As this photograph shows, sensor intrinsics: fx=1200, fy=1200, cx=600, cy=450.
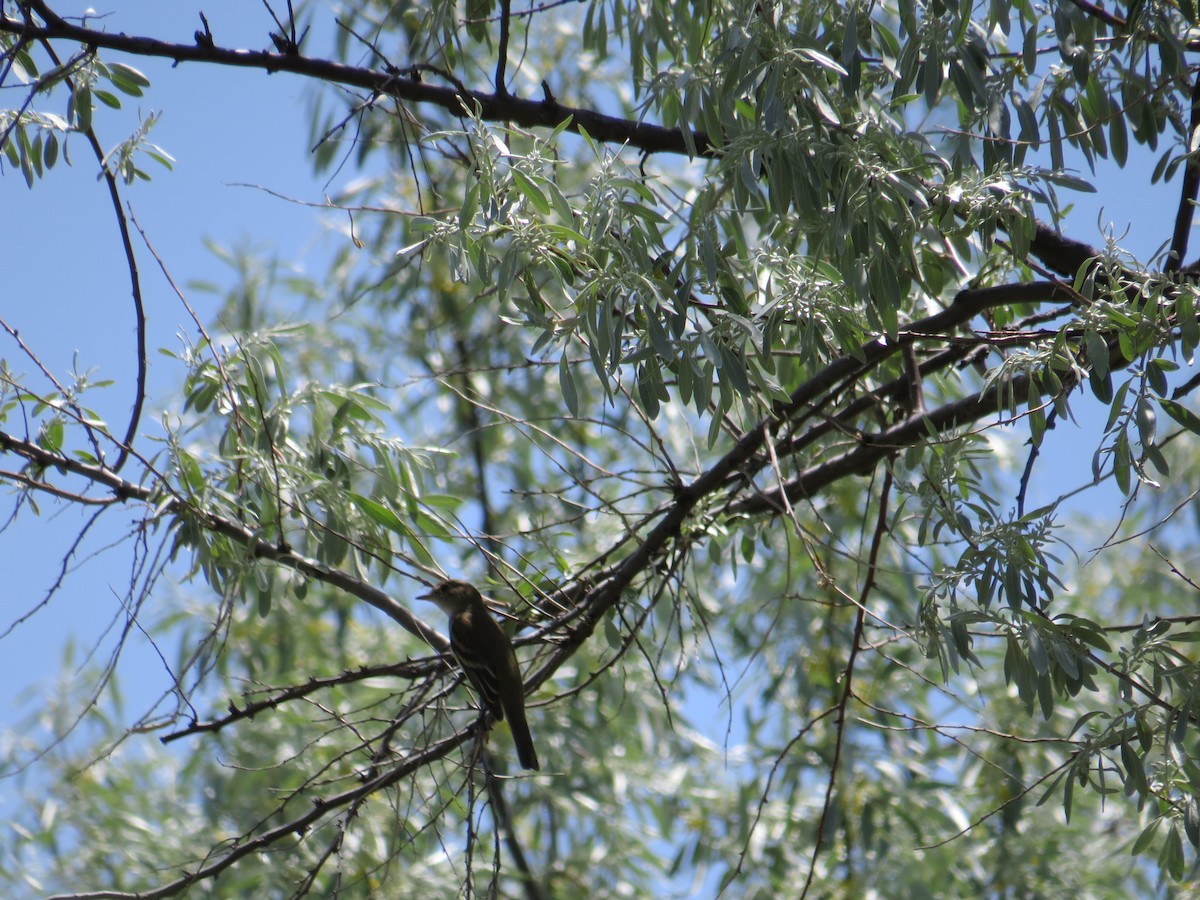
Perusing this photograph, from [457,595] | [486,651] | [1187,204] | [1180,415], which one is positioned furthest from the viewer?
[457,595]

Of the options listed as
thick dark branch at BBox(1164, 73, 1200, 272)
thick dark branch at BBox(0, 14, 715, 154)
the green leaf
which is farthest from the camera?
thick dark branch at BBox(0, 14, 715, 154)

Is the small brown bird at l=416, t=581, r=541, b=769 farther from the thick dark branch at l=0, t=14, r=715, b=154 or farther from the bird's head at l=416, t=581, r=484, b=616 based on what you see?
the thick dark branch at l=0, t=14, r=715, b=154

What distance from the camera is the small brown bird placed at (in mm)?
3094

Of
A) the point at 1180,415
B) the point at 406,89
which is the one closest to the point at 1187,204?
the point at 1180,415

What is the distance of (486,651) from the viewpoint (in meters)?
3.15

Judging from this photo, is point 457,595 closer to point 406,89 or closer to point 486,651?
point 486,651

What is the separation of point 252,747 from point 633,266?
183 inches

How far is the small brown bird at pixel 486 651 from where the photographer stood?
3094mm

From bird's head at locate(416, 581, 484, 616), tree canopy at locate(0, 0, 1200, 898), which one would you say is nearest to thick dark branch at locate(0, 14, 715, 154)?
tree canopy at locate(0, 0, 1200, 898)

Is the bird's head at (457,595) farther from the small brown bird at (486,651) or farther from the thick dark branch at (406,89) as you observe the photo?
the thick dark branch at (406,89)

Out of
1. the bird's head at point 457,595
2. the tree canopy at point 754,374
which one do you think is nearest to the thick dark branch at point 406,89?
the tree canopy at point 754,374

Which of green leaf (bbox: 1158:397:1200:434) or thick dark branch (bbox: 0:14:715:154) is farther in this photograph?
thick dark branch (bbox: 0:14:715:154)

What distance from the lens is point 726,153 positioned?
2604 mm

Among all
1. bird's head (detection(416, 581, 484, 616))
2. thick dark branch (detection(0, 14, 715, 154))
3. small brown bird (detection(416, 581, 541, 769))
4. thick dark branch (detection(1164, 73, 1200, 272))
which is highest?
thick dark branch (detection(0, 14, 715, 154))
